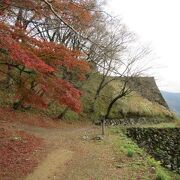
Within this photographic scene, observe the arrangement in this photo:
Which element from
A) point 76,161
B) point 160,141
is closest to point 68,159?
point 76,161

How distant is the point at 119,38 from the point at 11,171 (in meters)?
18.7

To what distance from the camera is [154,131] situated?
2738cm

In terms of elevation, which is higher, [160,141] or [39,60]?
[39,60]

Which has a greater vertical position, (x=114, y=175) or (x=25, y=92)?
(x=25, y=92)

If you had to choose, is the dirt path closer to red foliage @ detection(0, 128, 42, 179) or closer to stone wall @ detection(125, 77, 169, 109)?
red foliage @ detection(0, 128, 42, 179)

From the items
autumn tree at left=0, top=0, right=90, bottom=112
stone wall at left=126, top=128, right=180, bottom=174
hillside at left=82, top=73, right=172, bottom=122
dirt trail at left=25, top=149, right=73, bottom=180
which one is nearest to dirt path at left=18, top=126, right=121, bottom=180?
dirt trail at left=25, top=149, right=73, bottom=180

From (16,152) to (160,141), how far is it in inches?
562

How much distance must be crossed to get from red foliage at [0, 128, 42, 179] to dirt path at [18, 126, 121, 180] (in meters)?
0.41

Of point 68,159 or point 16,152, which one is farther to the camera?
point 16,152

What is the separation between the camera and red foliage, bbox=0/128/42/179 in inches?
456

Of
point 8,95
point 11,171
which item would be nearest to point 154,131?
point 8,95

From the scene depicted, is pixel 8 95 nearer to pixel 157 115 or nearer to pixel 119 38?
pixel 119 38

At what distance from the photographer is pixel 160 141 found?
25906 mm

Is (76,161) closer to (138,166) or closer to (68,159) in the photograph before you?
(68,159)
